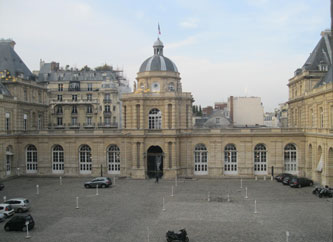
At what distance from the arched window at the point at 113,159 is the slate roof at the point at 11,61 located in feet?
57.4

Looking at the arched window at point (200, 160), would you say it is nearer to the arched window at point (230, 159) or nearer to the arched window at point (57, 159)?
the arched window at point (230, 159)

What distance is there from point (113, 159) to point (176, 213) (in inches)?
884

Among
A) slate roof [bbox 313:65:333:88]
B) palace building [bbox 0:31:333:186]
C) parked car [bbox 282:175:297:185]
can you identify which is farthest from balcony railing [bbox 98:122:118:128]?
slate roof [bbox 313:65:333:88]

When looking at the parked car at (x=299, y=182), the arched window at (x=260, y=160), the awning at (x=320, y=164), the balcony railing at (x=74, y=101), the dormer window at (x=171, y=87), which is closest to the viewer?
the parked car at (x=299, y=182)

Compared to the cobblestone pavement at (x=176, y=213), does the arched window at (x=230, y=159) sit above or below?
above

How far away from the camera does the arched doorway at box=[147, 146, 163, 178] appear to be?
1921 inches

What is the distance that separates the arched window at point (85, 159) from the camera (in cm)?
5050

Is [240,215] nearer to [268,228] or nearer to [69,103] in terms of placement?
[268,228]

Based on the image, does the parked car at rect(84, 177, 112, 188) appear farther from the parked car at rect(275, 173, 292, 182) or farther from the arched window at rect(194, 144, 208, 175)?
the parked car at rect(275, 173, 292, 182)

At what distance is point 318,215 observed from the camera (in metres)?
28.4

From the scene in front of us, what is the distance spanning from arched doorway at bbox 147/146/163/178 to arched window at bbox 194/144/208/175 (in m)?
4.69

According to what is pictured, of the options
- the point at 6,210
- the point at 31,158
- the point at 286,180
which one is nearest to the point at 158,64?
the point at 31,158

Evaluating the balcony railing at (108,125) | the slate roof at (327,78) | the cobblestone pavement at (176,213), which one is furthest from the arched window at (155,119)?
the balcony railing at (108,125)

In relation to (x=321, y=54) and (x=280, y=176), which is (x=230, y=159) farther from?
(x=321, y=54)
